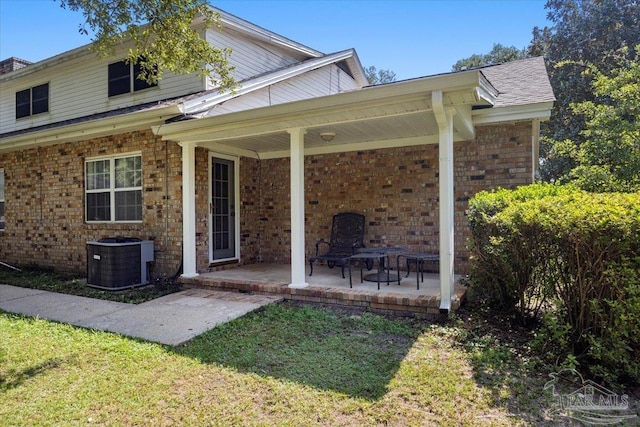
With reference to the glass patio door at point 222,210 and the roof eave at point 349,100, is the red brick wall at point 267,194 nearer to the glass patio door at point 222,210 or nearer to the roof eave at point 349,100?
the glass patio door at point 222,210

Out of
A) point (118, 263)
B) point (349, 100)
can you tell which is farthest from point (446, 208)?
point (118, 263)

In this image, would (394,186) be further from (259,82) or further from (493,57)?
(493,57)

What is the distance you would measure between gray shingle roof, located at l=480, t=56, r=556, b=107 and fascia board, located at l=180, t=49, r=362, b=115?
3.66m

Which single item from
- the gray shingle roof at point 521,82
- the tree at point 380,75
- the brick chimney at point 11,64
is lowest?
the gray shingle roof at point 521,82

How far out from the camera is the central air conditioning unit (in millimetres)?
6578

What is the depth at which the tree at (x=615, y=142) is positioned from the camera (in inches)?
257

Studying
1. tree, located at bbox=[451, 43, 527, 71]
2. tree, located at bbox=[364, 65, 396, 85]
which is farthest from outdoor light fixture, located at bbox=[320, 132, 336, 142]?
tree, located at bbox=[364, 65, 396, 85]

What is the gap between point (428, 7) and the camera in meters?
9.27

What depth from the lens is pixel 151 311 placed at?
17.1 feet

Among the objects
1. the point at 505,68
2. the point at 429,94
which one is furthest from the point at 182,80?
the point at 505,68

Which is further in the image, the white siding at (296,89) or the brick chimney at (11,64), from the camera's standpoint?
the brick chimney at (11,64)

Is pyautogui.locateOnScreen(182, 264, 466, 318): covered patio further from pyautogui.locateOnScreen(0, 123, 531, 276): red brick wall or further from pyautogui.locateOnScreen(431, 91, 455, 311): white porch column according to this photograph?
pyautogui.locateOnScreen(0, 123, 531, 276): red brick wall

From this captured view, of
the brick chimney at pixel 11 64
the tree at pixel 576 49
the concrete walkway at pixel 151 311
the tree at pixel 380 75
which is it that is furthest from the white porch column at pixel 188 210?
the tree at pixel 380 75

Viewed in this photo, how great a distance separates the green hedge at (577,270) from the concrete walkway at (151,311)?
10.3ft
